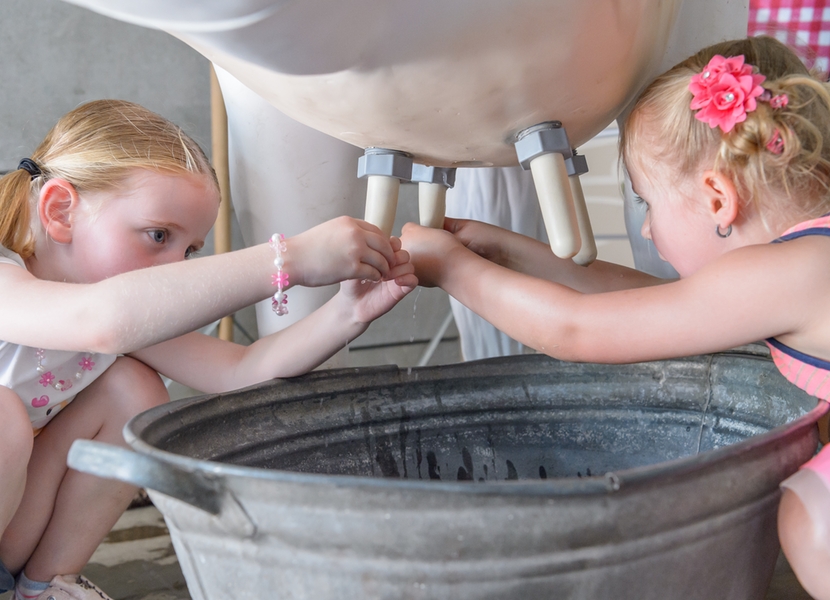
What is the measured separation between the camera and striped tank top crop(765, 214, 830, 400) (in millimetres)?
736

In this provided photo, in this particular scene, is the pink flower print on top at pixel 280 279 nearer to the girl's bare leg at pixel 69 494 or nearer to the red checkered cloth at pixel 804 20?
the girl's bare leg at pixel 69 494

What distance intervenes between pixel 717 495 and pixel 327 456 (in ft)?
1.44

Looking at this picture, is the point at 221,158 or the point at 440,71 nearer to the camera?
the point at 440,71

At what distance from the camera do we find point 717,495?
1.85 ft

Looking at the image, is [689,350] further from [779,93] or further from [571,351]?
[779,93]

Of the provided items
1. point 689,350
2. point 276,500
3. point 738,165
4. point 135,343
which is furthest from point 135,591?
point 738,165

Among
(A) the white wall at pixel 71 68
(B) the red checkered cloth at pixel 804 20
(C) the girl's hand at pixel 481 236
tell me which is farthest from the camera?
(B) the red checkered cloth at pixel 804 20

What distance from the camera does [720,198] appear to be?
2.66ft

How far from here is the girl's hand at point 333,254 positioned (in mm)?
779

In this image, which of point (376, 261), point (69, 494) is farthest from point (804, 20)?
point (69, 494)

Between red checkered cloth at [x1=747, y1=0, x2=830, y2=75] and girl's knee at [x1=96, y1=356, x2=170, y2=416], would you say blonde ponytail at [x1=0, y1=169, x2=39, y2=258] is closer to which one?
girl's knee at [x1=96, y1=356, x2=170, y2=416]

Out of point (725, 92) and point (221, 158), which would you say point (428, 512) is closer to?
point (725, 92)

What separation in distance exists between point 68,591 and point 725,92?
33.7 inches

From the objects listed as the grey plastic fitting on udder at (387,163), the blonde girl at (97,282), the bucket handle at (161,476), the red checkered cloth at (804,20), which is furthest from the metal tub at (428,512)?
the red checkered cloth at (804,20)
